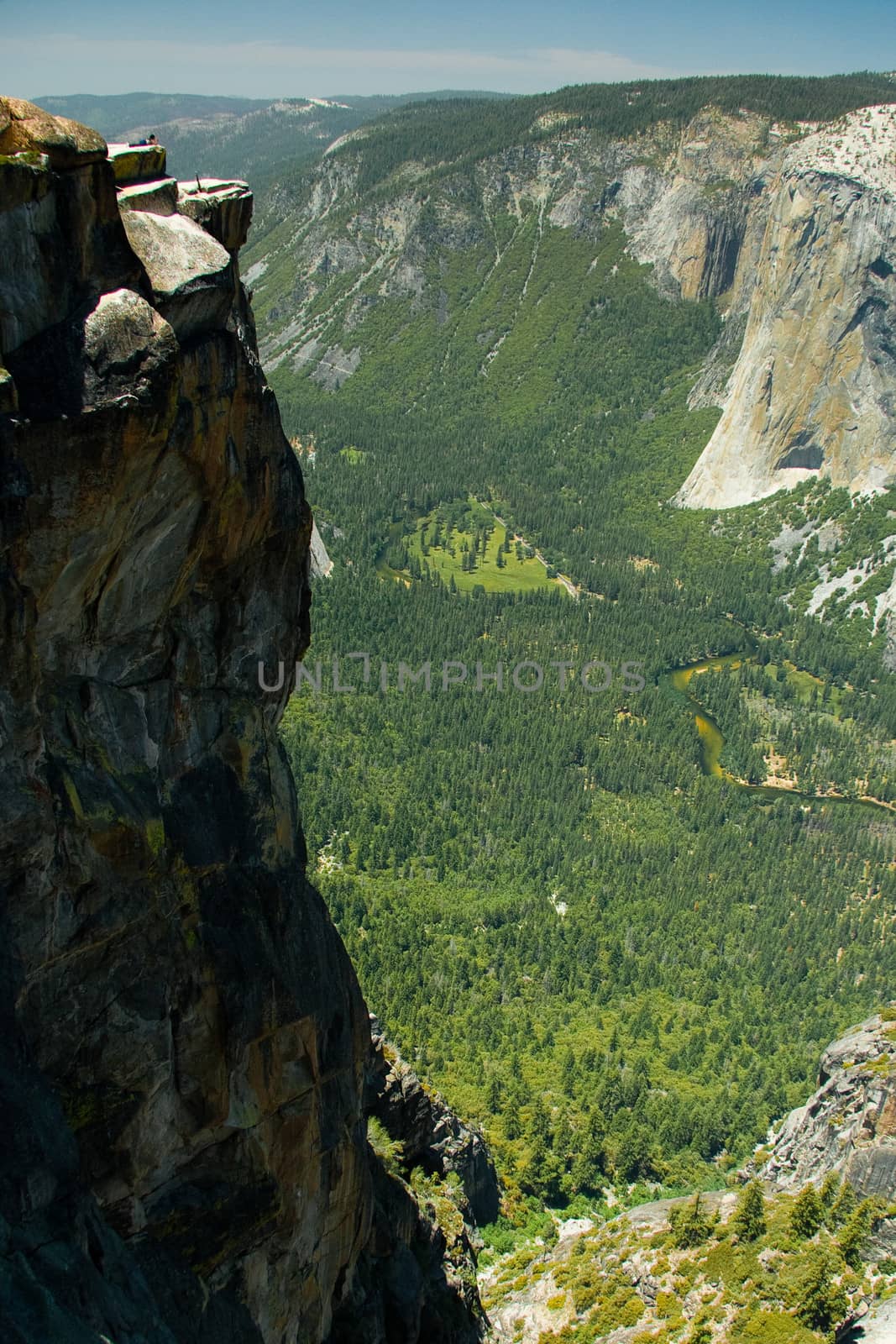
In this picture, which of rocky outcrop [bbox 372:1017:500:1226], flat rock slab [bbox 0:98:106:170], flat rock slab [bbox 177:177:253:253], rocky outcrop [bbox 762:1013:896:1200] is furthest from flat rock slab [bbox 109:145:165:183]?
rocky outcrop [bbox 762:1013:896:1200]

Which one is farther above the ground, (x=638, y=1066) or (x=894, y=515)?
(x=894, y=515)

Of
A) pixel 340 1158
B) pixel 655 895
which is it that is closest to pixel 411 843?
pixel 655 895

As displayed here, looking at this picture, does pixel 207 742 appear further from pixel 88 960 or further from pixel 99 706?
pixel 88 960

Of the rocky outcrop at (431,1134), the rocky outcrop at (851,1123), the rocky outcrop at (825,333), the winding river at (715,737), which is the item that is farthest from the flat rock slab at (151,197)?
the rocky outcrop at (825,333)

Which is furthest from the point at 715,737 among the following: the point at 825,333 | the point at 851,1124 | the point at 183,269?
the point at 183,269

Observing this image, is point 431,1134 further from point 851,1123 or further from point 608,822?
point 608,822

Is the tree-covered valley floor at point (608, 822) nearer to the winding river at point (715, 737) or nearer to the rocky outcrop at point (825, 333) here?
the winding river at point (715, 737)

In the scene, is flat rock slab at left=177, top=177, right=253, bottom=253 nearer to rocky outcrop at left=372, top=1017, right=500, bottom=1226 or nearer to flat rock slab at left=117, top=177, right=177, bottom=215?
flat rock slab at left=117, top=177, right=177, bottom=215
